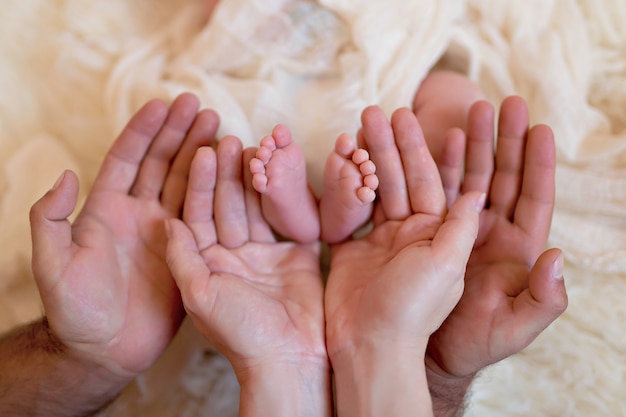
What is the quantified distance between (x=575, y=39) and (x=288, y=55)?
40 cm

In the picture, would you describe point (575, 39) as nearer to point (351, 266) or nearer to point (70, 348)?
point (351, 266)

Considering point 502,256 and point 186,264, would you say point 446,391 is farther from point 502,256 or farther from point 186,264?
point 186,264

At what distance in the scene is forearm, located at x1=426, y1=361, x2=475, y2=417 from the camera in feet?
2.16

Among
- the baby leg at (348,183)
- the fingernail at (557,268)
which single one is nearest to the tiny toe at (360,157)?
the baby leg at (348,183)

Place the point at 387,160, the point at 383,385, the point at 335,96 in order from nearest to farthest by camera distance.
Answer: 1. the point at 383,385
2. the point at 387,160
3. the point at 335,96

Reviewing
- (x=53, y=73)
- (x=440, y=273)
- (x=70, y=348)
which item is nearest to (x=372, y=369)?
(x=440, y=273)

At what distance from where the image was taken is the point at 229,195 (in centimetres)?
69

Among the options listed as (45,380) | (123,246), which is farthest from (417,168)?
(45,380)

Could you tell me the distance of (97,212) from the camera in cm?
70

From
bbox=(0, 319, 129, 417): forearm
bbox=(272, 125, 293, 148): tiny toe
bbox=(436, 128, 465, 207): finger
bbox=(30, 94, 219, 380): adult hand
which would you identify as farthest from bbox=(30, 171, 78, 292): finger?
bbox=(436, 128, 465, 207): finger

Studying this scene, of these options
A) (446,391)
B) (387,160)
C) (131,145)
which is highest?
(131,145)

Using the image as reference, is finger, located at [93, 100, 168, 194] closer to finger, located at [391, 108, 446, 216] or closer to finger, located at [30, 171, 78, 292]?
finger, located at [30, 171, 78, 292]

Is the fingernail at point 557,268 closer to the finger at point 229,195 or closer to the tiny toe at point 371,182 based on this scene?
the tiny toe at point 371,182

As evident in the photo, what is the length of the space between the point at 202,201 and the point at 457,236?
0.30m
